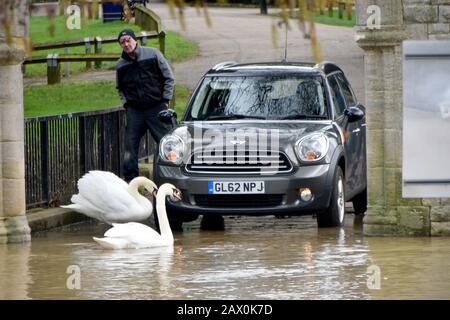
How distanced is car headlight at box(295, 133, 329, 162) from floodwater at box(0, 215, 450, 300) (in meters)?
0.80

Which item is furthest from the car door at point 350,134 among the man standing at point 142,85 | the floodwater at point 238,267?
the man standing at point 142,85

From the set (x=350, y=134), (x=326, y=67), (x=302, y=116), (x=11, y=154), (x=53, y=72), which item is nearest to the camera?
(x=11, y=154)

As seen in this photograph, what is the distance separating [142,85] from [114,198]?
2.48 metres

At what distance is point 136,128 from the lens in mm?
19281

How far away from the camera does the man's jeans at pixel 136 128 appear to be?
19.2 meters

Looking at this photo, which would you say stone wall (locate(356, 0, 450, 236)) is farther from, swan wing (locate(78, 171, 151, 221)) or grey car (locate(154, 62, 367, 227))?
swan wing (locate(78, 171, 151, 221))

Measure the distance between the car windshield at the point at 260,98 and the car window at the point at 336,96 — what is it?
9.1 inches

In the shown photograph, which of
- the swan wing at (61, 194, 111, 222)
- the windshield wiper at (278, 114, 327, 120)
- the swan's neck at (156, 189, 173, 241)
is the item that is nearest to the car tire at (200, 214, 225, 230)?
the swan wing at (61, 194, 111, 222)

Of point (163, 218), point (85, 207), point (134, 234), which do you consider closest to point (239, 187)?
point (163, 218)

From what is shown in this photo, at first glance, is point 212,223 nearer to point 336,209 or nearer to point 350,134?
point 336,209
